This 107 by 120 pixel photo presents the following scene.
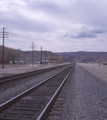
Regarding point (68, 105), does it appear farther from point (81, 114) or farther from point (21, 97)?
point (21, 97)

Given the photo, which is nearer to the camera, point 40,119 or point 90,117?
point 40,119

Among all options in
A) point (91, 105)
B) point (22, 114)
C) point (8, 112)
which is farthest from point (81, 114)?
point (8, 112)

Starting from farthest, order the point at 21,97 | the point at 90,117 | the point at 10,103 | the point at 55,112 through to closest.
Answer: the point at 21,97 → the point at 10,103 → the point at 55,112 → the point at 90,117

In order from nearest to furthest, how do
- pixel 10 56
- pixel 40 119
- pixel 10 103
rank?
pixel 40 119
pixel 10 103
pixel 10 56

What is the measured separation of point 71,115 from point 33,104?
1.83 m

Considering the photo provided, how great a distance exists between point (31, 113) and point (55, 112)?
844 mm

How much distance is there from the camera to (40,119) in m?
4.75

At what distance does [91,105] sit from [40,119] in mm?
2920

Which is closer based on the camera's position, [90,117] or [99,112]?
[90,117]

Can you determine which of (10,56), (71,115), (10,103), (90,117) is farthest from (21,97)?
(10,56)

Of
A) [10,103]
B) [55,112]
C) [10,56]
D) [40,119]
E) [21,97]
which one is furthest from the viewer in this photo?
[10,56]

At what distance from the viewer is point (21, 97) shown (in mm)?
7973

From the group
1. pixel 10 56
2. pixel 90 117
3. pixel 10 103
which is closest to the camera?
pixel 90 117

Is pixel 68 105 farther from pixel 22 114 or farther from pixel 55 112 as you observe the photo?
pixel 22 114
